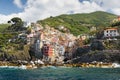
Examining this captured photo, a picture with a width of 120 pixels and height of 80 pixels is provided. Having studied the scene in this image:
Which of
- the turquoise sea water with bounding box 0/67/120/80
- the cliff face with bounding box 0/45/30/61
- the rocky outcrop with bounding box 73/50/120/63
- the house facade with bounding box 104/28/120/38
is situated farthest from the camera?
the cliff face with bounding box 0/45/30/61

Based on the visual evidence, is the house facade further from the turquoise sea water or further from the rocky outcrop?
the turquoise sea water

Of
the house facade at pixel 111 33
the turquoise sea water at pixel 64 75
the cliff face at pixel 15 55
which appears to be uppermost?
the house facade at pixel 111 33

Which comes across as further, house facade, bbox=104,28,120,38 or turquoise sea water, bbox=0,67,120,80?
house facade, bbox=104,28,120,38

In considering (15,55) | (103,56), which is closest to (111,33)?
(103,56)

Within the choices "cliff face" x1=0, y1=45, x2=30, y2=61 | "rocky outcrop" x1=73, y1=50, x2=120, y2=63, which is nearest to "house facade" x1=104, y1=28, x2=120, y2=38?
"rocky outcrop" x1=73, y1=50, x2=120, y2=63

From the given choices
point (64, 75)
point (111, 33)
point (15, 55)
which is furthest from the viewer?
point (15, 55)

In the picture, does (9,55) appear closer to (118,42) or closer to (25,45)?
(25,45)

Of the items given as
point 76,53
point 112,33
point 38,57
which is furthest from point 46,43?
point 112,33

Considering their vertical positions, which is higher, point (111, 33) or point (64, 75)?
point (111, 33)

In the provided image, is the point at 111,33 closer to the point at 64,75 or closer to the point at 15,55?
the point at 15,55

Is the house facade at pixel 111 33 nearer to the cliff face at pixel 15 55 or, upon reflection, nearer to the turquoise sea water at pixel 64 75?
the cliff face at pixel 15 55

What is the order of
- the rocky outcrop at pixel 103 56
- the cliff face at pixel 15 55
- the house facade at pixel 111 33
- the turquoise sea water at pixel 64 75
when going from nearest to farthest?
1. the turquoise sea water at pixel 64 75
2. the rocky outcrop at pixel 103 56
3. the house facade at pixel 111 33
4. the cliff face at pixel 15 55

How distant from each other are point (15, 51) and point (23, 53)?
5.77m

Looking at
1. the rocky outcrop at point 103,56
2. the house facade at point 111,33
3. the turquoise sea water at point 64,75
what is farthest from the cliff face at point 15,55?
the turquoise sea water at point 64,75
